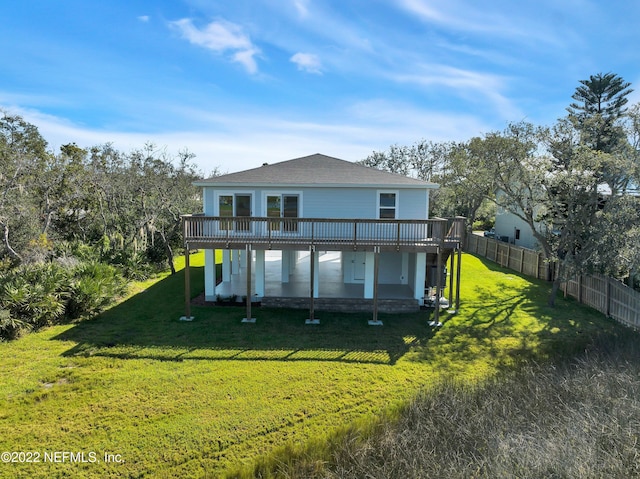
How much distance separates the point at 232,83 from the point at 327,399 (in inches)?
614

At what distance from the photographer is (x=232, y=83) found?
17.2 meters

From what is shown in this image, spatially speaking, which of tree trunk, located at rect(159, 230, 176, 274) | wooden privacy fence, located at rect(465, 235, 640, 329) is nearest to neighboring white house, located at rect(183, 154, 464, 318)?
tree trunk, located at rect(159, 230, 176, 274)

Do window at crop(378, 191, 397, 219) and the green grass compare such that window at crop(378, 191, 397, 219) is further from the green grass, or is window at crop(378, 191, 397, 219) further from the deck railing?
the green grass

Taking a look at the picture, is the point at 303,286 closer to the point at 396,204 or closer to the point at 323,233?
the point at 323,233

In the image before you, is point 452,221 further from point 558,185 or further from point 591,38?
point 591,38

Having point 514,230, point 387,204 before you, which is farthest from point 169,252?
point 514,230

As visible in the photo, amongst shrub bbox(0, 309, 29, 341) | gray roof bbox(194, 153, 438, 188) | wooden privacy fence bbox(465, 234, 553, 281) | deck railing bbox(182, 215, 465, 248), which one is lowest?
shrub bbox(0, 309, 29, 341)

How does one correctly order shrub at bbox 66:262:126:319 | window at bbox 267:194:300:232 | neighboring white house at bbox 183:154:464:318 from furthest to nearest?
window at bbox 267:194:300:232 → neighboring white house at bbox 183:154:464:318 → shrub at bbox 66:262:126:319

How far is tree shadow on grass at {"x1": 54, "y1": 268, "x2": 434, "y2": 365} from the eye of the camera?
9164 mm

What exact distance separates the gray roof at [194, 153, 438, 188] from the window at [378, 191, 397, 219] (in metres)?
0.56

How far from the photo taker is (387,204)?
539 inches

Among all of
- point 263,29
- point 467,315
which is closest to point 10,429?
point 467,315

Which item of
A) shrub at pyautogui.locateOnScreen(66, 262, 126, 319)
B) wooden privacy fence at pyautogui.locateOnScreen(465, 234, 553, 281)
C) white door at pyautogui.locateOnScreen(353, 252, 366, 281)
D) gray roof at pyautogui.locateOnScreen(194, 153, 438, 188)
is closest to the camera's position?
shrub at pyautogui.locateOnScreen(66, 262, 126, 319)

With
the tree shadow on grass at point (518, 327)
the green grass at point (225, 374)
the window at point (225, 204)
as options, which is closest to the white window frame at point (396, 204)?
the green grass at point (225, 374)
